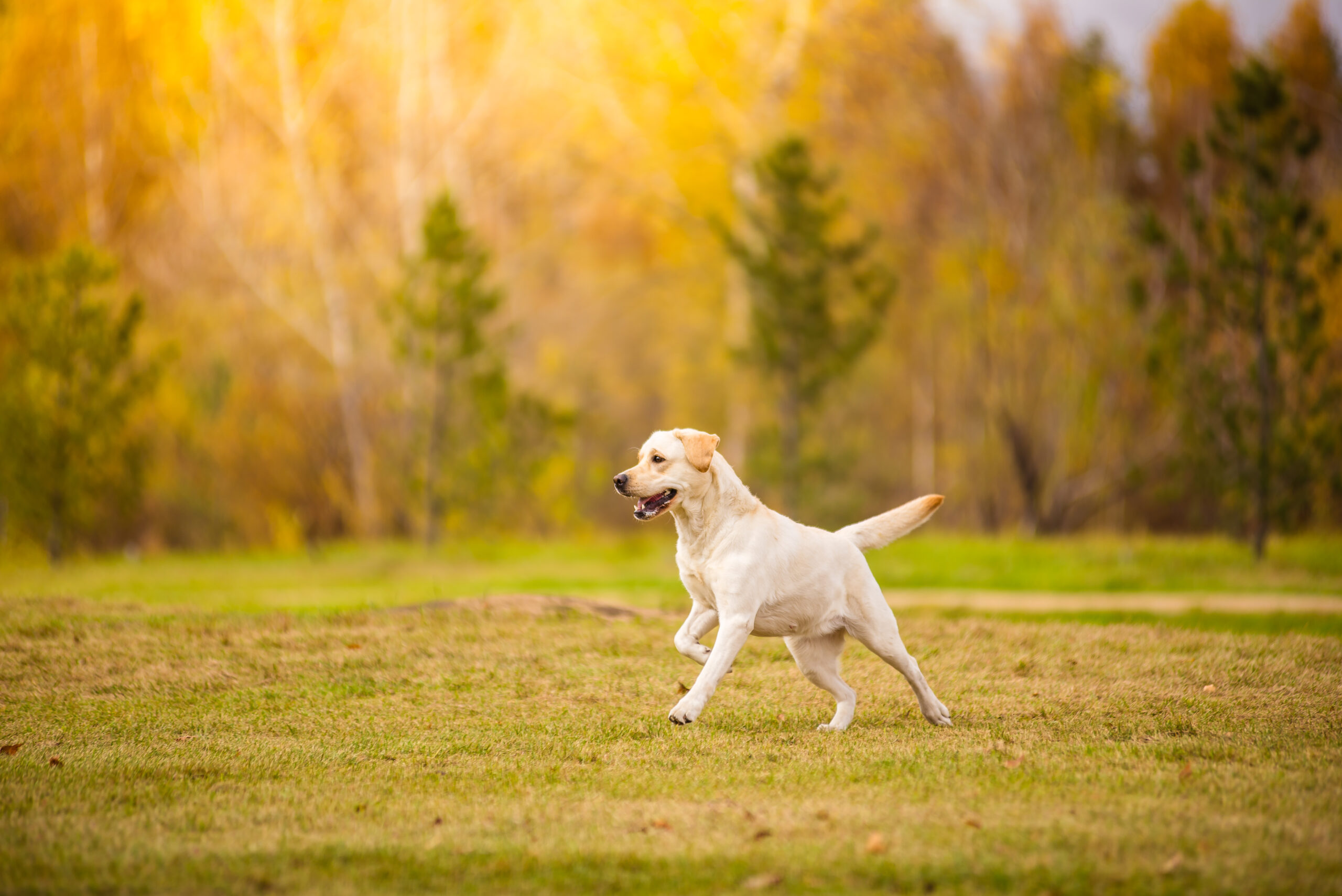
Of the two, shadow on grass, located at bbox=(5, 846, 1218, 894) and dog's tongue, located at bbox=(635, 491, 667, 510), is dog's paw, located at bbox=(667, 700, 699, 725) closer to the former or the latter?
dog's tongue, located at bbox=(635, 491, 667, 510)

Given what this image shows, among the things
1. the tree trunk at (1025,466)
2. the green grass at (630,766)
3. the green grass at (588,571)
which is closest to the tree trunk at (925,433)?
the tree trunk at (1025,466)

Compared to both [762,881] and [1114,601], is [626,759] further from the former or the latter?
[1114,601]

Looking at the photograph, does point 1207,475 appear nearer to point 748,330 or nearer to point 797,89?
point 748,330

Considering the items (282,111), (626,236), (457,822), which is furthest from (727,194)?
(457,822)

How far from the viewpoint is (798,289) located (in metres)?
19.2

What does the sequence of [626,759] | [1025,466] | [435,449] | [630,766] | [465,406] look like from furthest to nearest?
[465,406]
[1025,466]
[435,449]
[626,759]
[630,766]

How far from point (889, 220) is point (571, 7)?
848 cm

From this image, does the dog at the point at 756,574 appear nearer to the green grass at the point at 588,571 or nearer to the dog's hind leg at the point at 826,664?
the dog's hind leg at the point at 826,664

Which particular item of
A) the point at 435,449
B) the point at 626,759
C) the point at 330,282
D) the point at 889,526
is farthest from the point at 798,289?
the point at 626,759

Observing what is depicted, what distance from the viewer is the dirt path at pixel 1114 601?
11.2 meters

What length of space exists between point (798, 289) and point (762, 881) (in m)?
16.0

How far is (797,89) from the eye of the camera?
25.3 m

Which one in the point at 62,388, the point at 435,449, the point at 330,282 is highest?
the point at 330,282

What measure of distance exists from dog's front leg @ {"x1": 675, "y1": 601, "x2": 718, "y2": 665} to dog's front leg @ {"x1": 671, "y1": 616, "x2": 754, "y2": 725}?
0.18m
